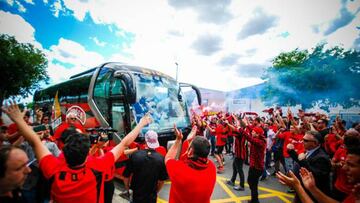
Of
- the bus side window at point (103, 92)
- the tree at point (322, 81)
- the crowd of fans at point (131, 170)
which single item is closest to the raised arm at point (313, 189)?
the crowd of fans at point (131, 170)

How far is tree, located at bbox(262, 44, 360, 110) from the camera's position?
2012 cm

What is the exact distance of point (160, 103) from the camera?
6.83 meters

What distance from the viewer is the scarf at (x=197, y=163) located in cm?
231

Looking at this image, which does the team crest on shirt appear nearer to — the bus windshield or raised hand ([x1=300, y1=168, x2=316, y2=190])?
the bus windshield

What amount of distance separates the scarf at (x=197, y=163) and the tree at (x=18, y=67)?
94.4 feet

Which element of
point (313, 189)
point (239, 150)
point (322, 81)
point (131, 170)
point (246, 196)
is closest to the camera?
point (313, 189)

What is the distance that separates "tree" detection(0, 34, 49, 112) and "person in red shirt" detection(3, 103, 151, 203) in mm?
28151

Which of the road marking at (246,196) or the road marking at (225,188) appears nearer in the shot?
the road marking at (246,196)

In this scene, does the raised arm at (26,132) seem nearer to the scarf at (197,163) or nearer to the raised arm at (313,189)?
the scarf at (197,163)

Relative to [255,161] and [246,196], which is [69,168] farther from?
[246,196]

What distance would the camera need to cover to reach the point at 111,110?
6.41m

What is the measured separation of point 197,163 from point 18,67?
32727mm

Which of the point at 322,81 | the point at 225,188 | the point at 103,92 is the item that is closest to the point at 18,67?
the point at 103,92

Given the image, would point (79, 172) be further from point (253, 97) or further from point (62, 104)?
point (253, 97)
